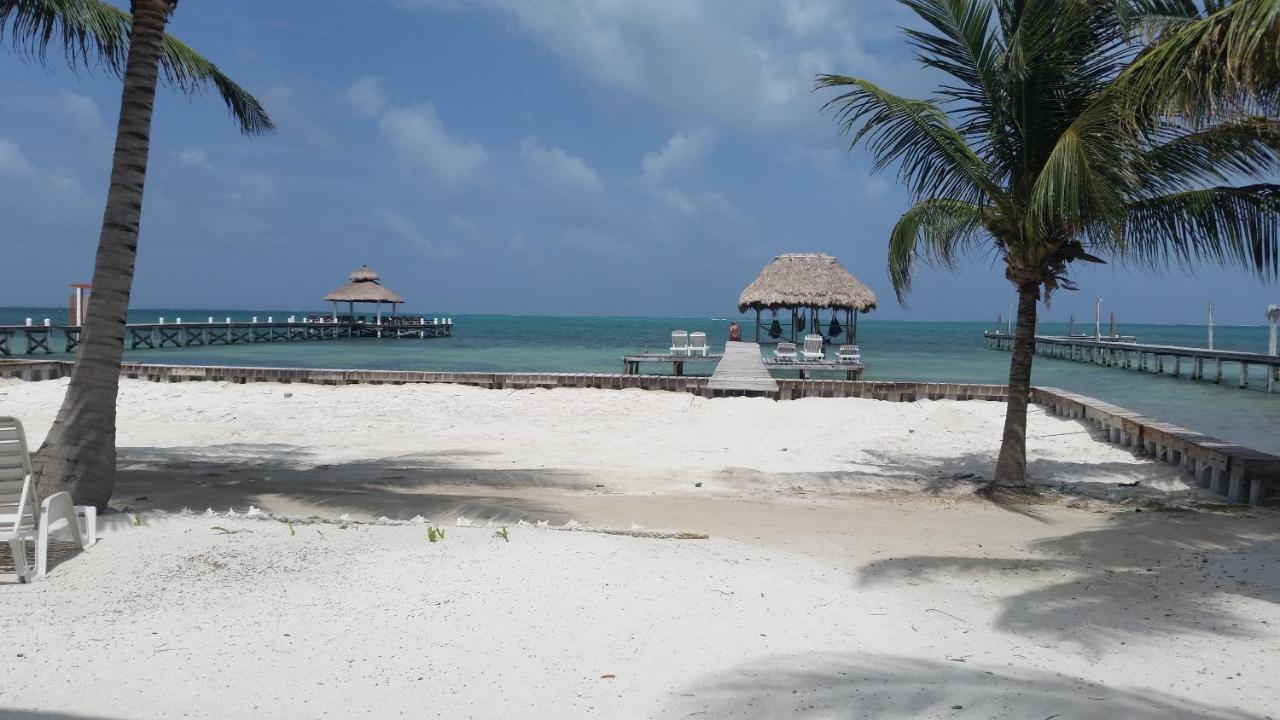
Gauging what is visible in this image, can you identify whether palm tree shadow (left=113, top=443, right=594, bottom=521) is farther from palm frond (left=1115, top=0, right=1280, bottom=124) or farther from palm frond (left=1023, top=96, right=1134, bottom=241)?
palm frond (left=1115, top=0, right=1280, bottom=124)

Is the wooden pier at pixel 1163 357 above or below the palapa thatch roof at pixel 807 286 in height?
below

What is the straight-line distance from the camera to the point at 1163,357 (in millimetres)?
38531

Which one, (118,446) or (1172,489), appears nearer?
(1172,489)

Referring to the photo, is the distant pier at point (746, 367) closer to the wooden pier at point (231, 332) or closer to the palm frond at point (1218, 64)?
the palm frond at point (1218, 64)

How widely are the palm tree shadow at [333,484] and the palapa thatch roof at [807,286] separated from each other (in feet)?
70.7

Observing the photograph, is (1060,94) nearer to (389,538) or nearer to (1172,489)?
(1172,489)

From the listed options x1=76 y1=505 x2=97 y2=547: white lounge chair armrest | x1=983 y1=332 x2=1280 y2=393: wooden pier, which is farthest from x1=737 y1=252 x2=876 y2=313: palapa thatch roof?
x1=76 y1=505 x2=97 y2=547: white lounge chair armrest

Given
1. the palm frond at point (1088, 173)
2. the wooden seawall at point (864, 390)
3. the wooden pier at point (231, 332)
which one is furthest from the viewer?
the wooden pier at point (231, 332)

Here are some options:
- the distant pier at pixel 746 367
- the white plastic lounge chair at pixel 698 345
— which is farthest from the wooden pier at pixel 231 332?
the distant pier at pixel 746 367

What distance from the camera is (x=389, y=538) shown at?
487cm

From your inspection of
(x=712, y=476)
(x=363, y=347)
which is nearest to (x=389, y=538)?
(x=712, y=476)

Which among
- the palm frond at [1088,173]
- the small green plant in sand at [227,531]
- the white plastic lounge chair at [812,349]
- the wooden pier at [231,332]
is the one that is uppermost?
the palm frond at [1088,173]

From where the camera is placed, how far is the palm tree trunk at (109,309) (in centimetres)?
560

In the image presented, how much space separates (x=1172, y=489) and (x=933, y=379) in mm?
19502
